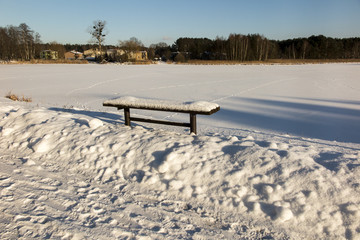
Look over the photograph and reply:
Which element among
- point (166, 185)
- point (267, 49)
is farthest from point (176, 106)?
point (267, 49)

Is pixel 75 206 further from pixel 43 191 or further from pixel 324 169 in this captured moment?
pixel 324 169

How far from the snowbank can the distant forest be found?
54928 millimetres

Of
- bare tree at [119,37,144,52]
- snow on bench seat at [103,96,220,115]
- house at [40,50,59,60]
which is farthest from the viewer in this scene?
house at [40,50,59,60]

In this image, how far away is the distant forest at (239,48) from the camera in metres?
67.6

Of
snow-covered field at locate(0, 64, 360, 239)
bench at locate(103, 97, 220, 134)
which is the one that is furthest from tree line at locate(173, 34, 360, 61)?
snow-covered field at locate(0, 64, 360, 239)

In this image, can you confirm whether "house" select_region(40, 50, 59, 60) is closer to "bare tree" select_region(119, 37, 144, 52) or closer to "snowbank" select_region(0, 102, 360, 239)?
"bare tree" select_region(119, 37, 144, 52)

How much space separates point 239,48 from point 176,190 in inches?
2944

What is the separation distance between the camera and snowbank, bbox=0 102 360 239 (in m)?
2.64

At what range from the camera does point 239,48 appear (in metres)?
72.9

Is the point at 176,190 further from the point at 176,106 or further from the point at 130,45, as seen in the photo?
the point at 130,45

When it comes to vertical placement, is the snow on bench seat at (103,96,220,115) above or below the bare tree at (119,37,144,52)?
below

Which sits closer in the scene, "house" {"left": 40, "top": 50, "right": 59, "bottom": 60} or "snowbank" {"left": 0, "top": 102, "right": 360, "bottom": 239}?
"snowbank" {"left": 0, "top": 102, "right": 360, "bottom": 239}

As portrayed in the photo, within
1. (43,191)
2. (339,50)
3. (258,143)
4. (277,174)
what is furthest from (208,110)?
(339,50)

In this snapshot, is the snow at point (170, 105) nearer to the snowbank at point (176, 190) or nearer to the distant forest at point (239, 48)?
the snowbank at point (176, 190)
